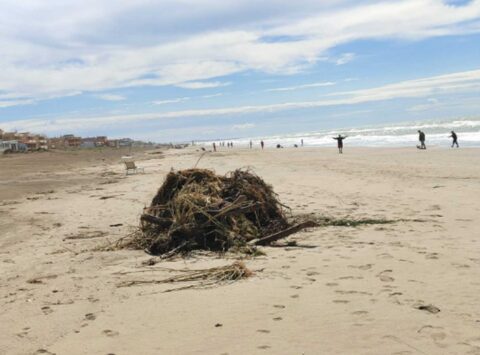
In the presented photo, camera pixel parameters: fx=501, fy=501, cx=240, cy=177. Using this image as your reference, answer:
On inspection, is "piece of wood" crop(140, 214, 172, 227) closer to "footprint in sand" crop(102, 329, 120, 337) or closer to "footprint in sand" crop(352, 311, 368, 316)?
"footprint in sand" crop(102, 329, 120, 337)

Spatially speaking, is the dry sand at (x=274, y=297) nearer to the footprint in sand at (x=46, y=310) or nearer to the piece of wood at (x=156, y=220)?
the footprint in sand at (x=46, y=310)

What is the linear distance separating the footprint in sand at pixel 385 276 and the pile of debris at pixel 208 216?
7.32ft

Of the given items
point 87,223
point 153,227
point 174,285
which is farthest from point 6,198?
point 174,285

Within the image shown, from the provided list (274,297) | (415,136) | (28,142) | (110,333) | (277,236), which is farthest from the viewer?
(28,142)

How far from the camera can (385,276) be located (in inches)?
213

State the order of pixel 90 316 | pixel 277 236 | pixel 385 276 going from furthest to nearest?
pixel 277 236 < pixel 385 276 < pixel 90 316

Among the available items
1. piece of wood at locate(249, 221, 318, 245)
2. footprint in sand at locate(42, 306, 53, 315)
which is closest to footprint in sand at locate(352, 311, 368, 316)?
footprint in sand at locate(42, 306, 53, 315)

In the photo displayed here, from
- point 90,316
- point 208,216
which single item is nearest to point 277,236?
point 208,216

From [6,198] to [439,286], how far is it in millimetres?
14543

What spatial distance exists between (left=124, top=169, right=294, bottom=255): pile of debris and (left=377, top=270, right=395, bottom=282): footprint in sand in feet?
7.32

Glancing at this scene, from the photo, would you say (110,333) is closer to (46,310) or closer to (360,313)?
(46,310)

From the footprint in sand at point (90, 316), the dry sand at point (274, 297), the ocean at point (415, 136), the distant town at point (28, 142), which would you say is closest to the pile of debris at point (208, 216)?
the dry sand at point (274, 297)

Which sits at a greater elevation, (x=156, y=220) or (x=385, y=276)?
(x=156, y=220)

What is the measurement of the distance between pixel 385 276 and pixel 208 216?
116 inches
